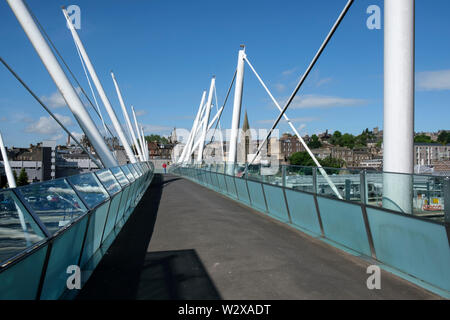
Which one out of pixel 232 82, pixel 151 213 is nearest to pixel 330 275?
pixel 151 213

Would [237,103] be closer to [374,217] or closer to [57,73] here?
[57,73]

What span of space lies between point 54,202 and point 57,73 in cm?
1126

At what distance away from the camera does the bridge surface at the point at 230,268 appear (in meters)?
5.02

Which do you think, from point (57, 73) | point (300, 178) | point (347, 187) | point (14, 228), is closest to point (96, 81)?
point (57, 73)

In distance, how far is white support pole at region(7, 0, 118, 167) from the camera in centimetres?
1415

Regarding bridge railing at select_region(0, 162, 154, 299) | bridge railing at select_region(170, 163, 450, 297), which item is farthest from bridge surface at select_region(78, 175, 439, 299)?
bridge railing at select_region(0, 162, 154, 299)

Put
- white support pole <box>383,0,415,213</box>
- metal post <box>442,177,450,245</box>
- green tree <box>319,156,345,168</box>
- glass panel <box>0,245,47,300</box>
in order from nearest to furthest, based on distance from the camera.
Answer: glass panel <box>0,245,47,300</box> < metal post <box>442,177,450,245</box> < white support pole <box>383,0,415,213</box> < green tree <box>319,156,345,168</box>

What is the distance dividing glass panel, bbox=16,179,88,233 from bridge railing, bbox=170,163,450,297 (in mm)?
4187

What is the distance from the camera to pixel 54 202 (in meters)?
4.83

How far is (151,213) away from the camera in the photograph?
13000mm

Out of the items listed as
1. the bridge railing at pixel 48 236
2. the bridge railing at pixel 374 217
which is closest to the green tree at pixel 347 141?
the bridge railing at pixel 374 217

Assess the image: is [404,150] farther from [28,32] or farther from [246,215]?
[28,32]

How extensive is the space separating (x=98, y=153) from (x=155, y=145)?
175 meters
